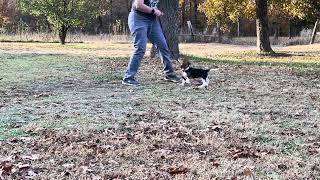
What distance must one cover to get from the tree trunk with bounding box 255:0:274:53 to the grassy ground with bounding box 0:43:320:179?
10727 mm

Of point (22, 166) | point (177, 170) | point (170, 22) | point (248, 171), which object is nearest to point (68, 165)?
point (22, 166)

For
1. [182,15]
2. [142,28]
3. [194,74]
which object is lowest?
[194,74]

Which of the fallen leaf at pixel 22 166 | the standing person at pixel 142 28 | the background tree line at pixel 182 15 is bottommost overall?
the fallen leaf at pixel 22 166

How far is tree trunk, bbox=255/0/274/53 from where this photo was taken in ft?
61.7

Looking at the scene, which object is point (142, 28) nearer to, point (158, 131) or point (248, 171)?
point (158, 131)

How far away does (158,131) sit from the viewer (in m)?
4.65

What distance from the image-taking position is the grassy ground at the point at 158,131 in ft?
11.3

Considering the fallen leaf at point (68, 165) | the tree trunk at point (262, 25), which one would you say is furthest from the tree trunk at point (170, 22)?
the fallen leaf at point (68, 165)

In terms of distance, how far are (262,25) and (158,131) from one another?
49.4 feet

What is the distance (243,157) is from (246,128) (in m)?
1.05

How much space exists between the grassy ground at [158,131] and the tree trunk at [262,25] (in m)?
10.7

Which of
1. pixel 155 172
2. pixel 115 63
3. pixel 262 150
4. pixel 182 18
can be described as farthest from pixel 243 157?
pixel 182 18

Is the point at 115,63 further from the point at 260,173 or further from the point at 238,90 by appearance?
the point at 260,173

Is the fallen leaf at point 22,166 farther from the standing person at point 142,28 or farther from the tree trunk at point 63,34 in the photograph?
the tree trunk at point 63,34
